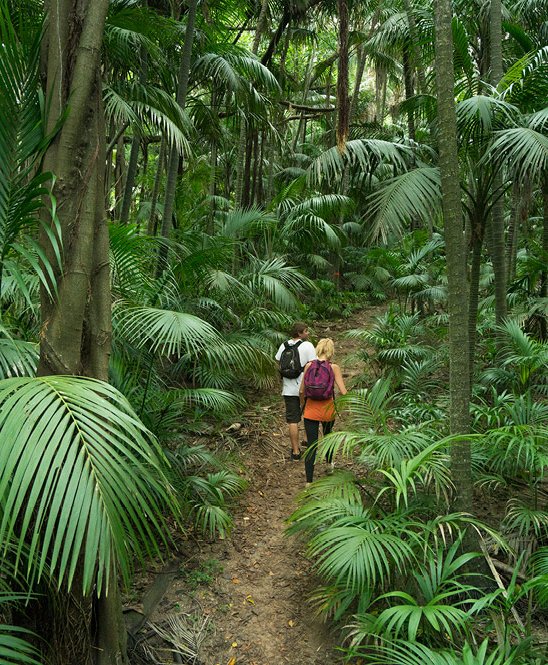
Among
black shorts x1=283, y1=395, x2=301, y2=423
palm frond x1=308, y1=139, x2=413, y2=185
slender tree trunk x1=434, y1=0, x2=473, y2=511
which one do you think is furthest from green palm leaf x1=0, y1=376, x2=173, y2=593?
palm frond x1=308, y1=139, x2=413, y2=185

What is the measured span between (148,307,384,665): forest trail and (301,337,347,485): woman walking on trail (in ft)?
1.82

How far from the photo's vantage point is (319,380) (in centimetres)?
457

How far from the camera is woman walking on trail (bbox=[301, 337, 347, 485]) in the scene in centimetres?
459

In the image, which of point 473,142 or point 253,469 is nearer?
point 473,142

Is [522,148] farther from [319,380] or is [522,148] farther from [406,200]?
[319,380]

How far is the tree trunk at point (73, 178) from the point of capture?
2.20 meters

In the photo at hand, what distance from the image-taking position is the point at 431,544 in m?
3.33

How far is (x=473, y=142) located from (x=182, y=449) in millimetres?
3620

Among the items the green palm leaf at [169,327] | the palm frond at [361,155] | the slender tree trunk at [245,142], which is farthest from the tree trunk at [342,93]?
the slender tree trunk at [245,142]

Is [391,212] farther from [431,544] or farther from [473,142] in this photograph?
[431,544]

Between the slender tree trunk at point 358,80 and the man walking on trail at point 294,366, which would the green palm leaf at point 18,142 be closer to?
the man walking on trail at point 294,366

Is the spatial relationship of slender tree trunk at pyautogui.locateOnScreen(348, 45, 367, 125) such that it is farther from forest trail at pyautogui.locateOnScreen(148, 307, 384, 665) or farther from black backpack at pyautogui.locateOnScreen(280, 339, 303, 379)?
forest trail at pyautogui.locateOnScreen(148, 307, 384, 665)

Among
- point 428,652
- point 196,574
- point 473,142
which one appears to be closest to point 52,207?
point 428,652

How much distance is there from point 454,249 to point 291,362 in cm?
228
